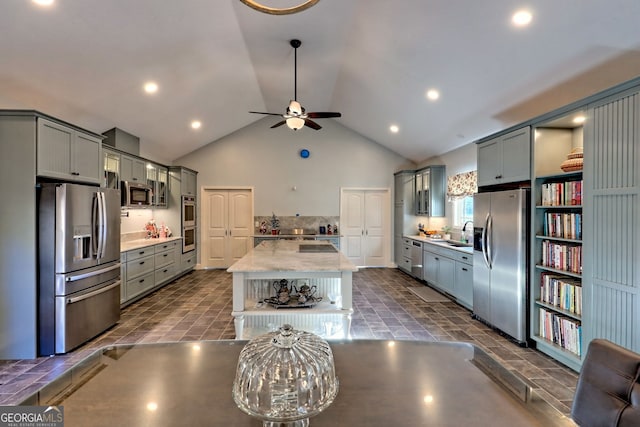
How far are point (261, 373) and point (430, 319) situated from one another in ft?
12.0

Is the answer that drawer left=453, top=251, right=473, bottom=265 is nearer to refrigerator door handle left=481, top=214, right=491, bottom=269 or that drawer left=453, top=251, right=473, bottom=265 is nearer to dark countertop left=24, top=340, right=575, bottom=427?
refrigerator door handle left=481, top=214, right=491, bottom=269

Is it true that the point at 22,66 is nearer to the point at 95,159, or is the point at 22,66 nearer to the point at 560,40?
the point at 95,159

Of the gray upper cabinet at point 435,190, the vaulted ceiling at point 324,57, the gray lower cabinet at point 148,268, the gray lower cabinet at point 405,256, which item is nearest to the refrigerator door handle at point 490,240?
the vaulted ceiling at point 324,57

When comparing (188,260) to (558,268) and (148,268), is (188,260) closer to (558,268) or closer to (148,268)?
(148,268)

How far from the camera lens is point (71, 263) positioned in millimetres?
2914

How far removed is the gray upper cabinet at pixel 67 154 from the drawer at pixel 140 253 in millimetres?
1284

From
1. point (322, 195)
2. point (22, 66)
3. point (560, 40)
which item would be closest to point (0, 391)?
point (22, 66)

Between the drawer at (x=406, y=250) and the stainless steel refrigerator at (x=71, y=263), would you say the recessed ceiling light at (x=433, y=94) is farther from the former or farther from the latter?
the stainless steel refrigerator at (x=71, y=263)

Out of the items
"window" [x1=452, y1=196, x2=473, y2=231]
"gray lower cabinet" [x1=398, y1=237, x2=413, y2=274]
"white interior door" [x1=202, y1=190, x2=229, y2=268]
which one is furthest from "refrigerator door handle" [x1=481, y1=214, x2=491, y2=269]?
"white interior door" [x1=202, y1=190, x2=229, y2=268]

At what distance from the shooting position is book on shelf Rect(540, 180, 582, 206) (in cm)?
266

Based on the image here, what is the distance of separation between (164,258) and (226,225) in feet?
6.55

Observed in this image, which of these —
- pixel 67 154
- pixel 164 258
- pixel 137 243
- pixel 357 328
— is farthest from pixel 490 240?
pixel 137 243

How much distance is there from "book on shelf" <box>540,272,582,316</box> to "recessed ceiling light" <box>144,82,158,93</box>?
5.15 meters

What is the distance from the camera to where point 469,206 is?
5.62 metres
